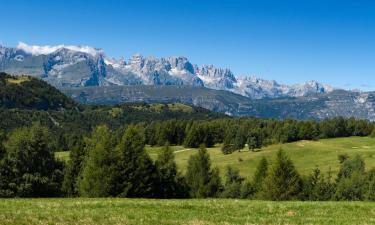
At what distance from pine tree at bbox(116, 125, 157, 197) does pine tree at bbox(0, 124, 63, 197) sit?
41.0ft

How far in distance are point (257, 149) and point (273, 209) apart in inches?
5983

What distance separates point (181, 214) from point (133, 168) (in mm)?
36075

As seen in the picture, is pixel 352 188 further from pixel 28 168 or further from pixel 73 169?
pixel 28 168

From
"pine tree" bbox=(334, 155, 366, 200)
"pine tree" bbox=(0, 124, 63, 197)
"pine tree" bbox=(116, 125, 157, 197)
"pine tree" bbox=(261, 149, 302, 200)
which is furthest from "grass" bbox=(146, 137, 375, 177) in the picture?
"pine tree" bbox=(0, 124, 63, 197)

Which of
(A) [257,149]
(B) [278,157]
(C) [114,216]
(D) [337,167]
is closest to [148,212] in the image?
(C) [114,216]

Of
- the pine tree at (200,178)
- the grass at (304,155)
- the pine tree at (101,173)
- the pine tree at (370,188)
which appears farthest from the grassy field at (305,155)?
the pine tree at (101,173)

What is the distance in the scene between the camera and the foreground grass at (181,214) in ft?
65.4

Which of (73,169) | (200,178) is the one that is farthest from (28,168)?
(200,178)

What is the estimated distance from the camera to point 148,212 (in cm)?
2359

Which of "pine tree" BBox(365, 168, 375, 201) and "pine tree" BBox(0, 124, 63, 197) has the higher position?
"pine tree" BBox(0, 124, 63, 197)

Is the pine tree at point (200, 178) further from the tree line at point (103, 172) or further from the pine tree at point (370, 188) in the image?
the pine tree at point (370, 188)

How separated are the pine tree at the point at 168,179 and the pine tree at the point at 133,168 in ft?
31.2

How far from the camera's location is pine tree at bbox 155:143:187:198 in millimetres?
74181

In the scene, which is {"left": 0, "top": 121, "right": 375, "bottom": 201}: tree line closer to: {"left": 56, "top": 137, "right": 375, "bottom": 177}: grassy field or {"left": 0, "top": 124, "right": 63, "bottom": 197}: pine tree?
{"left": 0, "top": 124, "right": 63, "bottom": 197}: pine tree
